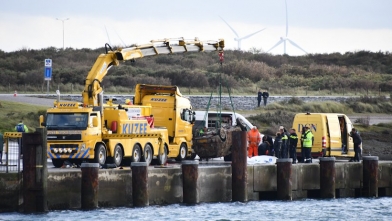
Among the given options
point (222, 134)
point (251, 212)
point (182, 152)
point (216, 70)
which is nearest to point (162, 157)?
point (182, 152)

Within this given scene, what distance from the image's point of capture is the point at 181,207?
32.2m

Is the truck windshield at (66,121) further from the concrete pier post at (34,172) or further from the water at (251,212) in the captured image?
the concrete pier post at (34,172)

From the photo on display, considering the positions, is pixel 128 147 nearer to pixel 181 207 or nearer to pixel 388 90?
pixel 181 207

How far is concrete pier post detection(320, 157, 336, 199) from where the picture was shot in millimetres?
34531

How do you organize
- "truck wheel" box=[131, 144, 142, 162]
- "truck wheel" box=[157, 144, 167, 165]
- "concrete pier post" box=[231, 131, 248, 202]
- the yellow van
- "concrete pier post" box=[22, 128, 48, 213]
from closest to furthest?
"concrete pier post" box=[22, 128, 48, 213] < "concrete pier post" box=[231, 131, 248, 202] < "truck wheel" box=[131, 144, 142, 162] < "truck wheel" box=[157, 144, 167, 165] < the yellow van

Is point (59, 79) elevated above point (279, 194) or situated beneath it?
elevated above

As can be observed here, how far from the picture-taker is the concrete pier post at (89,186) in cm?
2967

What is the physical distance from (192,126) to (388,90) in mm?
55830

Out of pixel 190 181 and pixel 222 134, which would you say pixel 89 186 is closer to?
pixel 190 181

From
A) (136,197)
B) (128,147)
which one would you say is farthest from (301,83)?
(136,197)

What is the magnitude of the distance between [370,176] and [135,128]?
885 centimetres

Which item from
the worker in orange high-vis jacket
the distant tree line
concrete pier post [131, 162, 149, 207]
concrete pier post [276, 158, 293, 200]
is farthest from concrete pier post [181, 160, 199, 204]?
the distant tree line

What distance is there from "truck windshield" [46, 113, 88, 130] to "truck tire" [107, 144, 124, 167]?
5.17 ft

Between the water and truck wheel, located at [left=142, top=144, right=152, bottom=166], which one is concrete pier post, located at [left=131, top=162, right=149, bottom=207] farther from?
truck wheel, located at [left=142, top=144, right=152, bottom=166]
